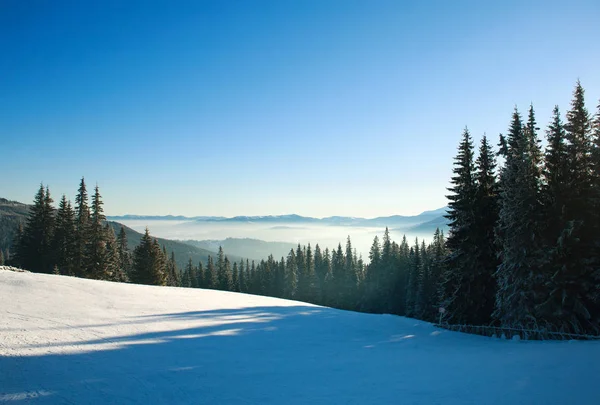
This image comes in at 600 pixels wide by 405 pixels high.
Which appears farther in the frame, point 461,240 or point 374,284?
point 374,284

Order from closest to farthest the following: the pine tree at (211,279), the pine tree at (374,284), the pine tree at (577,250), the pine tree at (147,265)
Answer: the pine tree at (577,250) < the pine tree at (147,265) < the pine tree at (374,284) < the pine tree at (211,279)

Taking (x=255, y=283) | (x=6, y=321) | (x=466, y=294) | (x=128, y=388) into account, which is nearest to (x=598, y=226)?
(x=466, y=294)

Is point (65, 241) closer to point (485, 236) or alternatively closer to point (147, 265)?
point (147, 265)

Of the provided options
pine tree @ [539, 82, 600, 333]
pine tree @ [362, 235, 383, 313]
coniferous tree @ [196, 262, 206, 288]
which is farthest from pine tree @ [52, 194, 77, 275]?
pine tree @ [362, 235, 383, 313]

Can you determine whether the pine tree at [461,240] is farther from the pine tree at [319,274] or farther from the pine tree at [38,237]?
the pine tree at [319,274]

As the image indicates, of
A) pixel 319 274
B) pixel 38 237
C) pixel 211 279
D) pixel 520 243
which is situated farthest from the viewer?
pixel 211 279

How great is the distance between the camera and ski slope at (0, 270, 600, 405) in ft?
29.1

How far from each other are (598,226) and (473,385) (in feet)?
58.3

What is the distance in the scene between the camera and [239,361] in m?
12.0

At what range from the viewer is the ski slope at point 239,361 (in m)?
8.88

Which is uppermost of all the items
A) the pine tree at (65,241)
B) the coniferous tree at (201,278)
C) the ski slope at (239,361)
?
the pine tree at (65,241)

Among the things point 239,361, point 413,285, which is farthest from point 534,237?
point 413,285

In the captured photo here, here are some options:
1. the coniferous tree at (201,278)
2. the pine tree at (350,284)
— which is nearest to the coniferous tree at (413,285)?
the pine tree at (350,284)

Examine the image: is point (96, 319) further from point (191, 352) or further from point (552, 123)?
point (552, 123)
